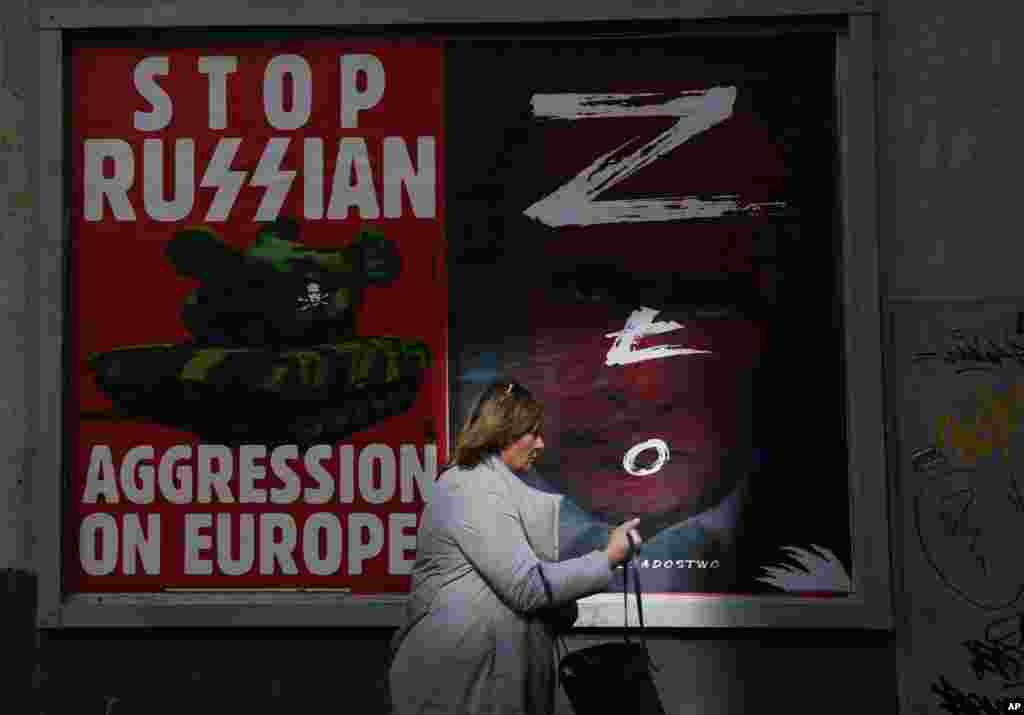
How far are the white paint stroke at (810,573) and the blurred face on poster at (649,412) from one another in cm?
39

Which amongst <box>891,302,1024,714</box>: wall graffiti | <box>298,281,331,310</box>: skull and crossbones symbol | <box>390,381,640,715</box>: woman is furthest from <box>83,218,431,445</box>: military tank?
<box>891,302,1024,714</box>: wall graffiti

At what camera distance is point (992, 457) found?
17.4 ft

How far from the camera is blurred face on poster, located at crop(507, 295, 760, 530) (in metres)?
5.41

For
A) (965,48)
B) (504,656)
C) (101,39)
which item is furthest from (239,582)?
(965,48)

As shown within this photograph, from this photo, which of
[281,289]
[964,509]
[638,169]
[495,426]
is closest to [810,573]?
[964,509]

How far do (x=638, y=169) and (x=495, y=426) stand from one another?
6.22ft

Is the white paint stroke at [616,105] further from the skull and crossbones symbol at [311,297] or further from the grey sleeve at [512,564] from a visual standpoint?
the grey sleeve at [512,564]

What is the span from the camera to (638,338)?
17.9 feet

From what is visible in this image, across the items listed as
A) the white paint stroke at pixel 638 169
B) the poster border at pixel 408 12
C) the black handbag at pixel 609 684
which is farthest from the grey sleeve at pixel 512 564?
the poster border at pixel 408 12

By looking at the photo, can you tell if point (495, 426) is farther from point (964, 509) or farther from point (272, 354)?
point (964, 509)

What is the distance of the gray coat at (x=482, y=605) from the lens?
3789 millimetres

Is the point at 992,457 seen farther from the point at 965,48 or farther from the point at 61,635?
the point at 61,635

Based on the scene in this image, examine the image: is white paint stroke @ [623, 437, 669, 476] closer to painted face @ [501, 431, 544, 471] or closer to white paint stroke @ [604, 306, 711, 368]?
white paint stroke @ [604, 306, 711, 368]

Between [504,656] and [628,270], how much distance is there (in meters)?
2.15
